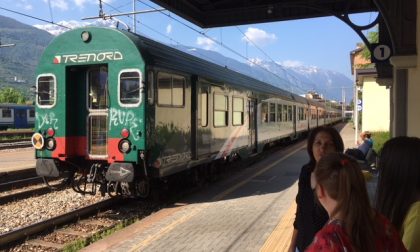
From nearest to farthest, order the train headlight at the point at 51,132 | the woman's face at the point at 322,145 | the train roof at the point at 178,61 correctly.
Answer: the woman's face at the point at 322,145, the train roof at the point at 178,61, the train headlight at the point at 51,132

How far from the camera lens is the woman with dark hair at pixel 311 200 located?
3.20 metres

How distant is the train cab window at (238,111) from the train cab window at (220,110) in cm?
74

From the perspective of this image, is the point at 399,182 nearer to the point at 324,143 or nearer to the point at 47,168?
the point at 324,143

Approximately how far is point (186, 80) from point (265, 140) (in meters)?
7.82

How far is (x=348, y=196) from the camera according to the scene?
1.99m

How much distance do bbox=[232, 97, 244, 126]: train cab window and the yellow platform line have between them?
5297 mm

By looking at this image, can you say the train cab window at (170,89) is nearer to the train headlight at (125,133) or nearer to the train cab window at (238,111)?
the train headlight at (125,133)

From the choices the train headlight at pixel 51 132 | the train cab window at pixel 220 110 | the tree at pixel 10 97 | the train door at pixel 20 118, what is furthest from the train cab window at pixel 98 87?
the tree at pixel 10 97

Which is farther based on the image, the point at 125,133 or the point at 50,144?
the point at 50,144

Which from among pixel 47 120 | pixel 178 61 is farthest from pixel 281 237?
pixel 47 120

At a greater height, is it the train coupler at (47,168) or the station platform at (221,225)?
the train coupler at (47,168)

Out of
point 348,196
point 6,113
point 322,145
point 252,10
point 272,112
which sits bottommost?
point 348,196

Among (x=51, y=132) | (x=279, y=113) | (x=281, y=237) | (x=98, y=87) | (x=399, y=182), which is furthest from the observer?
(x=279, y=113)

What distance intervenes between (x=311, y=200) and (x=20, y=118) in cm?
4511
